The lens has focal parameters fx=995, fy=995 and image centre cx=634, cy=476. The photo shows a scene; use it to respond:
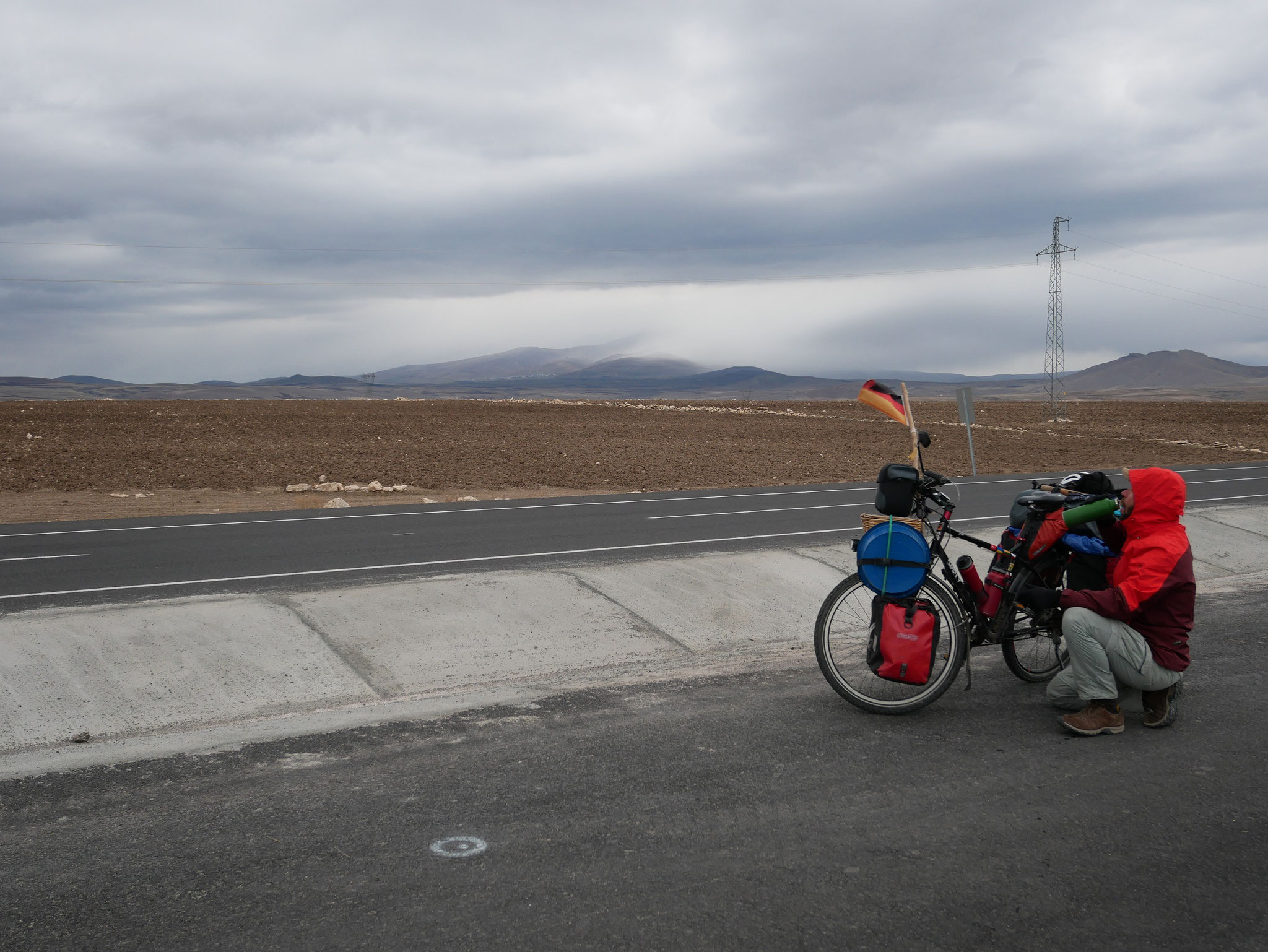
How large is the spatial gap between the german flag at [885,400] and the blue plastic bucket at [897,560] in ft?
2.09

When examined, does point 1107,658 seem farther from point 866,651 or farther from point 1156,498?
point 866,651

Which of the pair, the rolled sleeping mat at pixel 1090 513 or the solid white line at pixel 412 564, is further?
the solid white line at pixel 412 564

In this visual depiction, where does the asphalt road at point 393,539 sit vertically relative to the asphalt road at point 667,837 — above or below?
above

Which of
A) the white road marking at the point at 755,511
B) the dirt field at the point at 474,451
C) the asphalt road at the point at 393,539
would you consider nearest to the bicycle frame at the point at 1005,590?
the asphalt road at the point at 393,539

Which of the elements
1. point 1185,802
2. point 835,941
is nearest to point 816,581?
point 1185,802

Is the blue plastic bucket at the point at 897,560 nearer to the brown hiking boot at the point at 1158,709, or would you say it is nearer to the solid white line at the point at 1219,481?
the brown hiking boot at the point at 1158,709

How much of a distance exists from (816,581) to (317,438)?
30.1m

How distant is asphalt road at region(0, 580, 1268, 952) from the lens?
11.3ft

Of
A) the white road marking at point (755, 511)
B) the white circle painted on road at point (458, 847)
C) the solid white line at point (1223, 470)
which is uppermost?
the white road marking at point (755, 511)

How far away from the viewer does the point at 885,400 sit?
228 inches

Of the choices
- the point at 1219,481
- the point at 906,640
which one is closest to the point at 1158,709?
the point at 906,640

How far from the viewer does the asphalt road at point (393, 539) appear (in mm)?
10289

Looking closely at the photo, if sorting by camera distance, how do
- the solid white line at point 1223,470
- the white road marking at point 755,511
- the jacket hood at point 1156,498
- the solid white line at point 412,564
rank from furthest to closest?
the solid white line at point 1223,470 → the white road marking at point 755,511 → the solid white line at point 412,564 → the jacket hood at point 1156,498

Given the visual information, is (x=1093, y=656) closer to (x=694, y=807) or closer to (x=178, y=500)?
(x=694, y=807)
